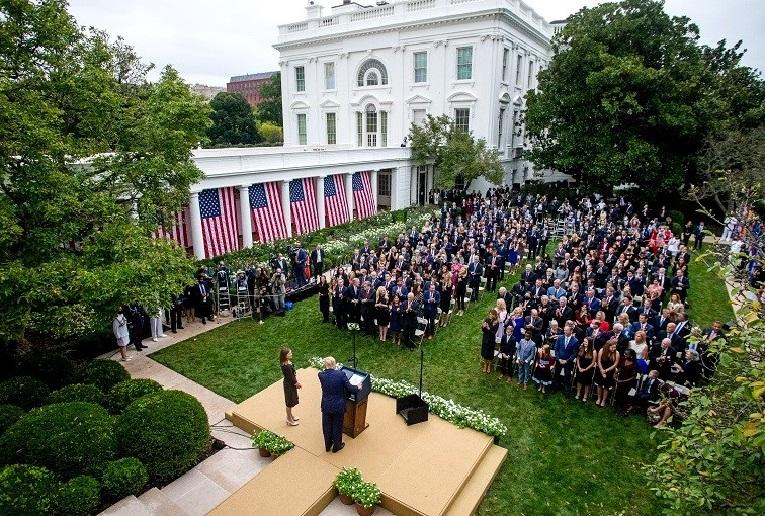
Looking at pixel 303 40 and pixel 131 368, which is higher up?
pixel 303 40

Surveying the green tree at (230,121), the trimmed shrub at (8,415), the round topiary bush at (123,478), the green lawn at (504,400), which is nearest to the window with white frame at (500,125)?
the green lawn at (504,400)

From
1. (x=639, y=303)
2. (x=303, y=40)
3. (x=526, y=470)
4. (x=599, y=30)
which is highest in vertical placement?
(x=303, y=40)

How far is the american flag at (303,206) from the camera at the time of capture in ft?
76.7

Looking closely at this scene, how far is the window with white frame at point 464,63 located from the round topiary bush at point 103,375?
3047 cm

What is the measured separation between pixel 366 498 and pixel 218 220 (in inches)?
604

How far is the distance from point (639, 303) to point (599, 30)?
63.8ft

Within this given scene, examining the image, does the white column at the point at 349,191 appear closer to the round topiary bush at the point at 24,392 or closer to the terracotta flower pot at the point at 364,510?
the round topiary bush at the point at 24,392

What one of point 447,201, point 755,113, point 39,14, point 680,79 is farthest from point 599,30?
point 39,14

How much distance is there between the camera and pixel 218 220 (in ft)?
63.9

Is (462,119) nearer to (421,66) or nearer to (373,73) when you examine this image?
(421,66)

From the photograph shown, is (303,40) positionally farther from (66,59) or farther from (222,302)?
(66,59)

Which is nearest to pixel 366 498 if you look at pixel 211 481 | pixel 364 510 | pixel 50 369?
pixel 364 510

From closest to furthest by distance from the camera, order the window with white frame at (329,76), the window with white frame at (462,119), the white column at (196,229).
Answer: the white column at (196,229)
the window with white frame at (462,119)
the window with white frame at (329,76)

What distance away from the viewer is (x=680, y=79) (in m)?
24.9
